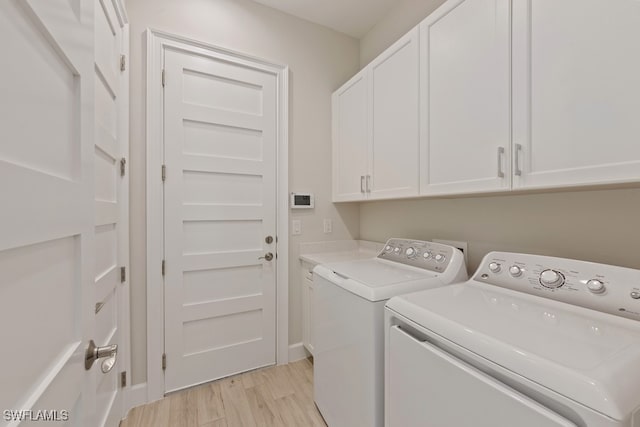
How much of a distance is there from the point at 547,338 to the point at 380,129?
1.44m

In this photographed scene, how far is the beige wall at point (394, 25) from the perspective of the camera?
6.13 feet

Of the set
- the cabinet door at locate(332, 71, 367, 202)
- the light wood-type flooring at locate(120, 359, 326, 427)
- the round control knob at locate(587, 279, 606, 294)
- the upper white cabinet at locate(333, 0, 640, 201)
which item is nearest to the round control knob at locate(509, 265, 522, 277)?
the round control knob at locate(587, 279, 606, 294)

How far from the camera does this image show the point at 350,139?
7.04ft

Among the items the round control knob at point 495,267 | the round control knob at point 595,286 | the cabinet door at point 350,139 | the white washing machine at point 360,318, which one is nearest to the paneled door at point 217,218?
the cabinet door at point 350,139

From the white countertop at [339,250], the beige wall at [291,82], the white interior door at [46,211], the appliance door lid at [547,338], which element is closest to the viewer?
the white interior door at [46,211]

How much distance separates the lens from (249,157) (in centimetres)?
204

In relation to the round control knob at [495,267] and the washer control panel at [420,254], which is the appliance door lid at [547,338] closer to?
the round control knob at [495,267]

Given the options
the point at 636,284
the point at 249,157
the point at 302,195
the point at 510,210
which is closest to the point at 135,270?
the point at 249,157

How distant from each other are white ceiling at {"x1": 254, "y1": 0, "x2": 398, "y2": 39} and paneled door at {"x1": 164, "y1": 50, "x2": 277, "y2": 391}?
0.57 metres

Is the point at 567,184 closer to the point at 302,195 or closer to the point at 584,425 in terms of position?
the point at 584,425

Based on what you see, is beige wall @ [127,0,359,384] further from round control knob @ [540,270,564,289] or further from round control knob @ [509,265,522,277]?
round control knob @ [540,270,564,289]

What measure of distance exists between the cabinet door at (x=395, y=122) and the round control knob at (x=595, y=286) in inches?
32.4

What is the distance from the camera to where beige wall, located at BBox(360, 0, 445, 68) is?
187 centimetres

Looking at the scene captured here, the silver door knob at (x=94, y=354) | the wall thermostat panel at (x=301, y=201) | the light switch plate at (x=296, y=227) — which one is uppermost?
the wall thermostat panel at (x=301, y=201)
